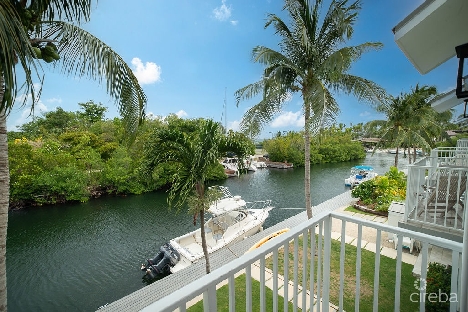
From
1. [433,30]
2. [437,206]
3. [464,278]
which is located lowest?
[437,206]

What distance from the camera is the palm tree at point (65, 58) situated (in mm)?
2490

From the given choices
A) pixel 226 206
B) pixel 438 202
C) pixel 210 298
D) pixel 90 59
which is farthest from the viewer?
pixel 226 206

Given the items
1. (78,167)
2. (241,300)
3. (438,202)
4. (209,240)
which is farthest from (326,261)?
(78,167)

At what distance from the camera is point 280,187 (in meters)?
20.5

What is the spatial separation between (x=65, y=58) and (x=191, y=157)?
9.75 ft

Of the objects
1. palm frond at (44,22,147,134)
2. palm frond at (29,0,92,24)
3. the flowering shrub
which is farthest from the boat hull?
palm frond at (29,0,92,24)

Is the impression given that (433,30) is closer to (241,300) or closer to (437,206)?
(437,206)

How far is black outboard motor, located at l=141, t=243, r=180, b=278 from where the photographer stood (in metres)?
7.33

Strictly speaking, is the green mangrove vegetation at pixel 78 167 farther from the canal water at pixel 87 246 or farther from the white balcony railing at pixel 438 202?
the white balcony railing at pixel 438 202

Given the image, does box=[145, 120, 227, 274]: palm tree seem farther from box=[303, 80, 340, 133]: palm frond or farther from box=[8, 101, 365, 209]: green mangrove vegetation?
box=[303, 80, 340, 133]: palm frond

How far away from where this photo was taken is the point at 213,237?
8.66m

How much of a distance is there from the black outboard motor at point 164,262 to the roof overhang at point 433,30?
24.9ft

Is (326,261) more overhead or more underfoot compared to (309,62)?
more underfoot

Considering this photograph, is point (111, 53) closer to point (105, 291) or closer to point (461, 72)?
point (461, 72)
